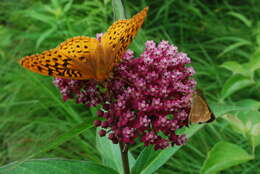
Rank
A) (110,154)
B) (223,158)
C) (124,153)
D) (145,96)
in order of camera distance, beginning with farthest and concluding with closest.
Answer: (110,154) < (124,153) < (145,96) < (223,158)

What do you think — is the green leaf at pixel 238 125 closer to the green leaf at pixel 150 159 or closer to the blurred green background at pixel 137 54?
the blurred green background at pixel 137 54

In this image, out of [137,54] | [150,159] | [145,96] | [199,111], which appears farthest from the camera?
[137,54]

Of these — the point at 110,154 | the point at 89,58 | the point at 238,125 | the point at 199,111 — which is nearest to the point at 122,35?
the point at 89,58

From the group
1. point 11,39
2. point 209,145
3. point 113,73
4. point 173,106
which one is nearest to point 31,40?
point 11,39

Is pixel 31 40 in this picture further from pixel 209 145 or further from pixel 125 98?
pixel 125 98

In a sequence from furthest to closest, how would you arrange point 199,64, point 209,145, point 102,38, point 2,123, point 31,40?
point 31,40 → point 199,64 → point 2,123 → point 209,145 → point 102,38

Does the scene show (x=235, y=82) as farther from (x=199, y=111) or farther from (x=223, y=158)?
(x=223, y=158)
